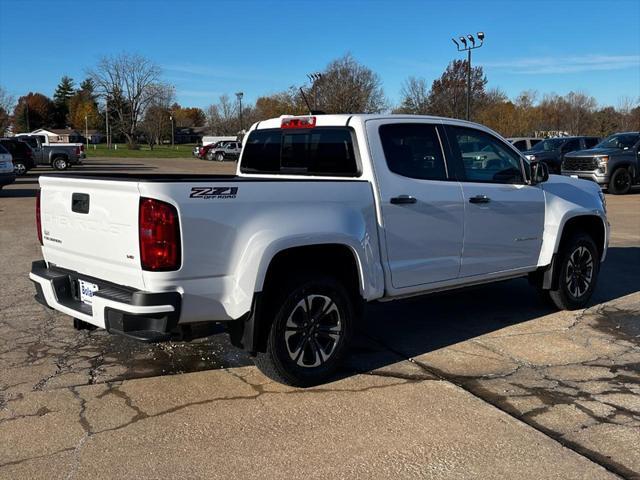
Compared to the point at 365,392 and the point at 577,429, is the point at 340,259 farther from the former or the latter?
the point at 577,429

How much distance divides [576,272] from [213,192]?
14.7 ft

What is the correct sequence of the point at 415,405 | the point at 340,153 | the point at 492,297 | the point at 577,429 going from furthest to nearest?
the point at 492,297 → the point at 340,153 → the point at 415,405 → the point at 577,429

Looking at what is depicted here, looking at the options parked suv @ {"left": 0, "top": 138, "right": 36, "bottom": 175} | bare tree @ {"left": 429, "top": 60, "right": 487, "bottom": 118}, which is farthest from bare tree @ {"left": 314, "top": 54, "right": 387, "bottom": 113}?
parked suv @ {"left": 0, "top": 138, "right": 36, "bottom": 175}

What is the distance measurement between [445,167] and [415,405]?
2.18m

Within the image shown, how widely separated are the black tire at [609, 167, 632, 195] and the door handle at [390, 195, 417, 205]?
1826 centimetres

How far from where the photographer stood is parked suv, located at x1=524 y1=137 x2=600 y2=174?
2484 cm

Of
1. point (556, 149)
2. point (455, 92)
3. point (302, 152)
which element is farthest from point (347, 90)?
point (302, 152)

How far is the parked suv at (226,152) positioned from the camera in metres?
55.1

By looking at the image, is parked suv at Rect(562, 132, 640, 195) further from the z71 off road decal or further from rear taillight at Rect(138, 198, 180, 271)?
rear taillight at Rect(138, 198, 180, 271)

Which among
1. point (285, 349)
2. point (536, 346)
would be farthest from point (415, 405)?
point (536, 346)

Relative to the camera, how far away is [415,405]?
441cm

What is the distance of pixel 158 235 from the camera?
392 cm

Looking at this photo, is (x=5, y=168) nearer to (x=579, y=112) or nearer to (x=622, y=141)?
(x=622, y=141)

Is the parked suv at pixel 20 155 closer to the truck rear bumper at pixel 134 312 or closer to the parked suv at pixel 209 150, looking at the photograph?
the truck rear bumper at pixel 134 312
